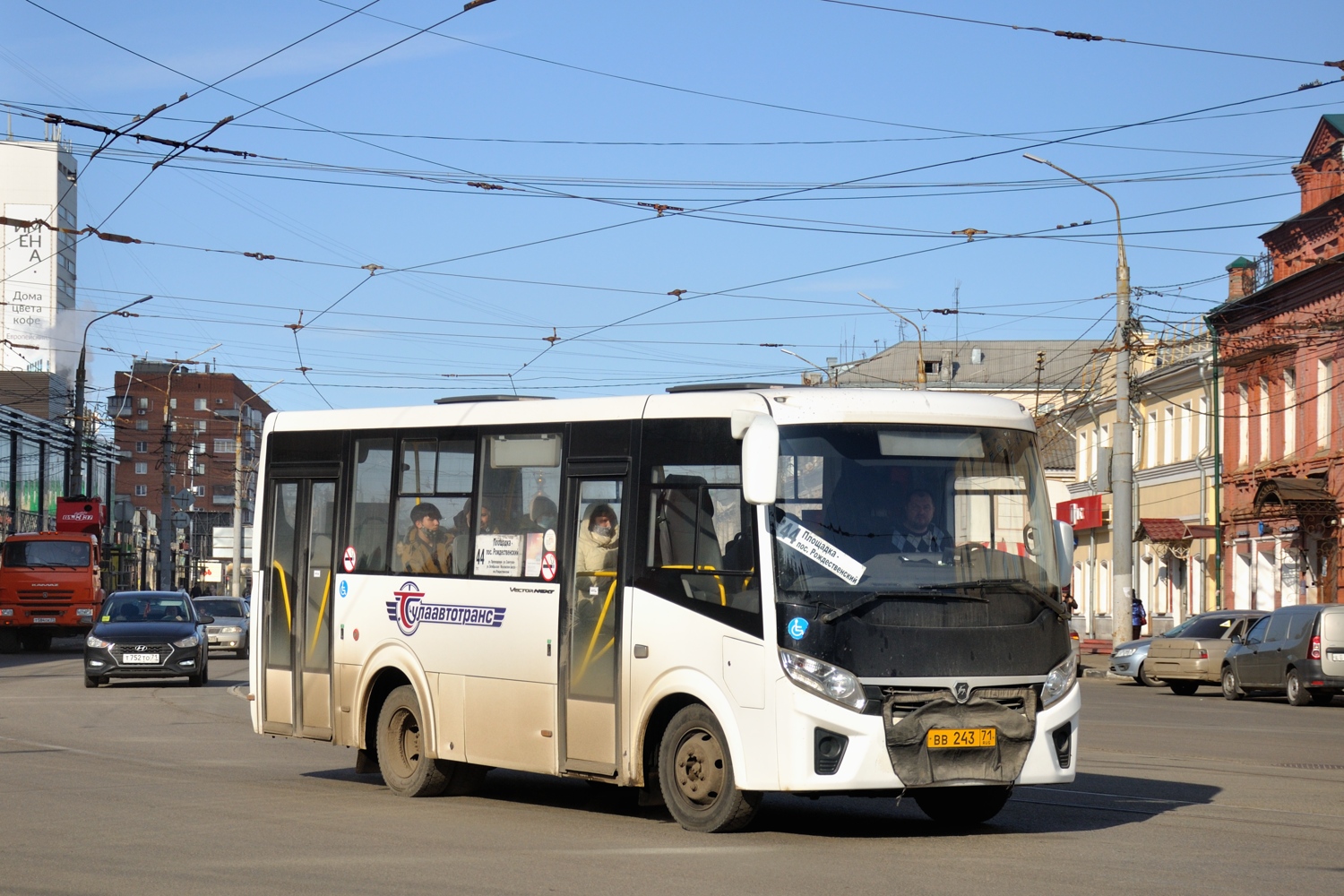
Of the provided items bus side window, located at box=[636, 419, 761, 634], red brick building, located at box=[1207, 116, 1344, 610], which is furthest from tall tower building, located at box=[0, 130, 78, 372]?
bus side window, located at box=[636, 419, 761, 634]

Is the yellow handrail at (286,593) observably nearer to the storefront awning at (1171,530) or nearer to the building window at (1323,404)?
the building window at (1323,404)

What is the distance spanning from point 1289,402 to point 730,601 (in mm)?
37753

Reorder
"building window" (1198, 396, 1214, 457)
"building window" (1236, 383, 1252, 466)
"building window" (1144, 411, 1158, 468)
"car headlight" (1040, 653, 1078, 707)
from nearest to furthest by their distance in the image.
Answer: "car headlight" (1040, 653, 1078, 707) → "building window" (1236, 383, 1252, 466) → "building window" (1198, 396, 1214, 457) → "building window" (1144, 411, 1158, 468)

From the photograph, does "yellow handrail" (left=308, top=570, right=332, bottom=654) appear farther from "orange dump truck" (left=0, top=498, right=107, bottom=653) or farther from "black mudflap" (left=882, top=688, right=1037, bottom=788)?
"orange dump truck" (left=0, top=498, right=107, bottom=653)

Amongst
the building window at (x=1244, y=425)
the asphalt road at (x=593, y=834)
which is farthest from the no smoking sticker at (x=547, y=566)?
the building window at (x=1244, y=425)

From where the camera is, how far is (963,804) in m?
11.5

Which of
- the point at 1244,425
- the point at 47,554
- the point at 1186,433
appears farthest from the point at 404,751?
the point at 1186,433

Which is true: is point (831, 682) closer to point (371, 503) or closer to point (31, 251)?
point (371, 503)

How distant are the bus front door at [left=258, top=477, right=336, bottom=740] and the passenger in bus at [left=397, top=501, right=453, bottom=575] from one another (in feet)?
3.35

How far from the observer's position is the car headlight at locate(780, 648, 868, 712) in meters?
10.3

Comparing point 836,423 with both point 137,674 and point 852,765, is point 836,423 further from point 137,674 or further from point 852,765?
point 137,674

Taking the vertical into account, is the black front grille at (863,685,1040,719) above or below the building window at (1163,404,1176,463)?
below

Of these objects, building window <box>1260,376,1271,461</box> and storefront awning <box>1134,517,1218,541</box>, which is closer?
building window <box>1260,376,1271,461</box>

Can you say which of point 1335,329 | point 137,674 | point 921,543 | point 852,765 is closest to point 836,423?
point 921,543
